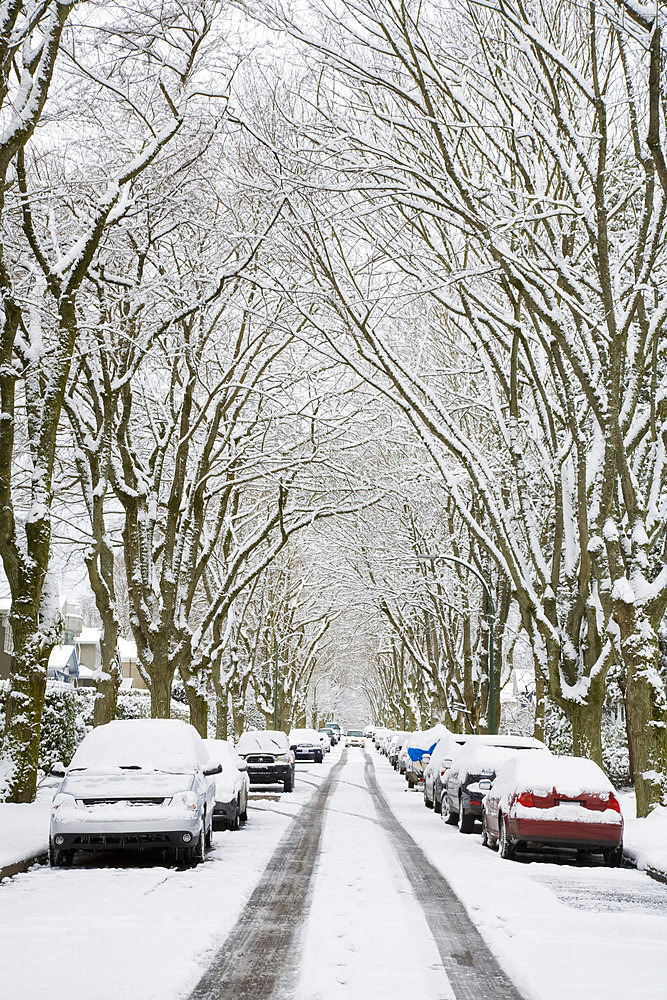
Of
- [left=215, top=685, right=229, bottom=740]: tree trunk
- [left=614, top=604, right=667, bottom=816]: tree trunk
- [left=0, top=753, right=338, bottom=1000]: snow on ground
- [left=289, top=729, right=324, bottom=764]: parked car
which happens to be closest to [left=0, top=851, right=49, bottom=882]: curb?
[left=0, top=753, right=338, bottom=1000]: snow on ground

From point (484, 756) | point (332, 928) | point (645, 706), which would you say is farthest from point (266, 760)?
point (332, 928)

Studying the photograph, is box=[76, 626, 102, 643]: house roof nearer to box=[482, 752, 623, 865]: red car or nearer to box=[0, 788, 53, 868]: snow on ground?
box=[0, 788, 53, 868]: snow on ground

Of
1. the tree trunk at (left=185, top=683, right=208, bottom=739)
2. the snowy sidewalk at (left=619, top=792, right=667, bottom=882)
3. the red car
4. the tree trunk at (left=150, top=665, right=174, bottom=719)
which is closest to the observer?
the snowy sidewalk at (left=619, top=792, right=667, bottom=882)

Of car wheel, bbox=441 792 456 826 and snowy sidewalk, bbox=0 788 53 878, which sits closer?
snowy sidewalk, bbox=0 788 53 878

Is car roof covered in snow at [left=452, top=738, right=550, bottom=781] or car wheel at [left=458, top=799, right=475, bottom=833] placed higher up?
car roof covered in snow at [left=452, top=738, right=550, bottom=781]

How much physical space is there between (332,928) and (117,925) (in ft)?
5.41

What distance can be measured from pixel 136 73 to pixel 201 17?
1.41 meters

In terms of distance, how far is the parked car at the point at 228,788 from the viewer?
17859mm

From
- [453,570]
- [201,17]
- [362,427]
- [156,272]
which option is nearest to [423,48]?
[201,17]

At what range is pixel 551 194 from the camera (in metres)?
20.1

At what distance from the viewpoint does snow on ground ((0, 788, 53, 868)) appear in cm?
1232

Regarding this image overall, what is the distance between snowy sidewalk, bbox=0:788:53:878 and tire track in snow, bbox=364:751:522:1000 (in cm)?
415

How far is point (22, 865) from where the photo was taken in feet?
40.1

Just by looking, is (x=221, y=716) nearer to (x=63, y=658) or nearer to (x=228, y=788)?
(x=228, y=788)
